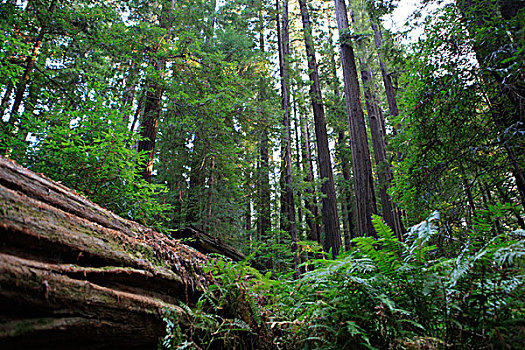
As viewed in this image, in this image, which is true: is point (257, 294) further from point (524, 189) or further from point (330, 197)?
point (330, 197)

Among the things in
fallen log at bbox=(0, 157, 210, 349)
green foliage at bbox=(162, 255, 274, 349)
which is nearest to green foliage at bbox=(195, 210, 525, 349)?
green foliage at bbox=(162, 255, 274, 349)

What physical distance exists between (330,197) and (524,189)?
25.5ft

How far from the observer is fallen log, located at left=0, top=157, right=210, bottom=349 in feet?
3.77

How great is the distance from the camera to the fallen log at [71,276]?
115cm

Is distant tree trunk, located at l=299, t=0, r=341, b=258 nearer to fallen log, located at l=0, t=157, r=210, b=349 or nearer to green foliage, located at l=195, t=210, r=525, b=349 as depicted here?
green foliage, located at l=195, t=210, r=525, b=349

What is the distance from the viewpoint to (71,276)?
1379mm

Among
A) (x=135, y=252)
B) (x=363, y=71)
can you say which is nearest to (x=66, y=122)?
(x=135, y=252)

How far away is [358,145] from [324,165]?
4.66 metres

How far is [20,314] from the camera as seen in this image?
→ 1.13 m

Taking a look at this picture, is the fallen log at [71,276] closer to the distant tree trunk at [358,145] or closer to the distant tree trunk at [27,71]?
the distant tree trunk at [358,145]

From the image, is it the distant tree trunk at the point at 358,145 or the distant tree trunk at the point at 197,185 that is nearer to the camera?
the distant tree trunk at the point at 358,145

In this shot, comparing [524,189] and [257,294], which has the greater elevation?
[524,189]

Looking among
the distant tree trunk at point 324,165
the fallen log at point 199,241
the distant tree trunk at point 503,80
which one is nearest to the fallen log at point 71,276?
the fallen log at point 199,241

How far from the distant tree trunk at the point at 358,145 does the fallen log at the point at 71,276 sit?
195 inches
